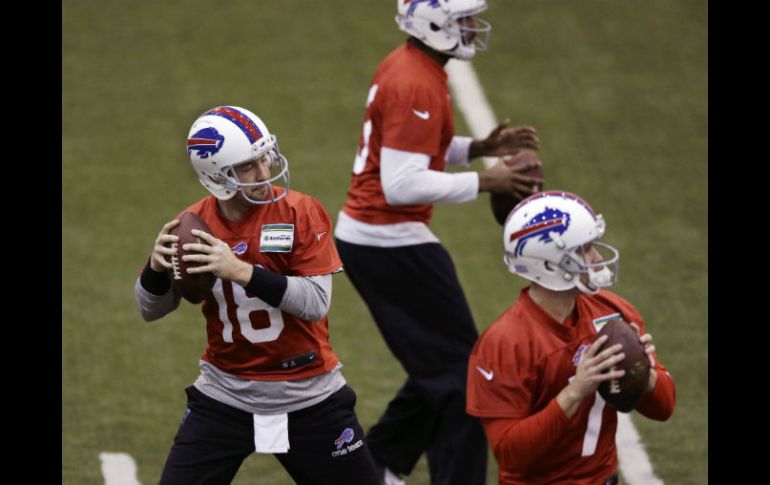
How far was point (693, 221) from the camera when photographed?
9.95m

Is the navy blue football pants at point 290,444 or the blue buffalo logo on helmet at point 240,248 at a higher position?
the blue buffalo logo on helmet at point 240,248

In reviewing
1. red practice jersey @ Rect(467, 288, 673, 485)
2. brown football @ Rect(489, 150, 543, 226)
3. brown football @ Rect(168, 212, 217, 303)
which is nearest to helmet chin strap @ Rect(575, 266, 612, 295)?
red practice jersey @ Rect(467, 288, 673, 485)

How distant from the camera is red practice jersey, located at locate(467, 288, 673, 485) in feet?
15.8

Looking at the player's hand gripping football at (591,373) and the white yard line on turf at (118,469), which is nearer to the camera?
the player's hand gripping football at (591,373)

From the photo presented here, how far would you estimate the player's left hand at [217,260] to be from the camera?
4.72 metres

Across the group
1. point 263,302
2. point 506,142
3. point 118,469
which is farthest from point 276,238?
point 118,469

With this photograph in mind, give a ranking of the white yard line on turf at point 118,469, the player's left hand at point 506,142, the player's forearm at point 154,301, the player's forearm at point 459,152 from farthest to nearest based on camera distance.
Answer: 1. the player's forearm at point 459,152
2. the white yard line on turf at point 118,469
3. the player's left hand at point 506,142
4. the player's forearm at point 154,301

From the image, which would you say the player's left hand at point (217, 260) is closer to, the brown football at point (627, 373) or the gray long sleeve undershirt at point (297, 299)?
the gray long sleeve undershirt at point (297, 299)

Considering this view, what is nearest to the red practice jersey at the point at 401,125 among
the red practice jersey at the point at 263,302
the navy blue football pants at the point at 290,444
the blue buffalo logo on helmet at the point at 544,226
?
the red practice jersey at the point at 263,302

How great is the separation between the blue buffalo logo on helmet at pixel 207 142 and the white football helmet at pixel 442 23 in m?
1.69

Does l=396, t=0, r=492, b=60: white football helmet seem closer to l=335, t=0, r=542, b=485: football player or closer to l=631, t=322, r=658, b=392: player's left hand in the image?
l=335, t=0, r=542, b=485: football player

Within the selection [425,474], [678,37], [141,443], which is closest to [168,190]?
[141,443]

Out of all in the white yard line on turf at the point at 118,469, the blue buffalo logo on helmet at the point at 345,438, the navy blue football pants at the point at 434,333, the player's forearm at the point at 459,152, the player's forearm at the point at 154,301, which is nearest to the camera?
the player's forearm at the point at 154,301
